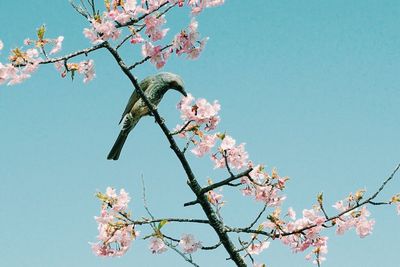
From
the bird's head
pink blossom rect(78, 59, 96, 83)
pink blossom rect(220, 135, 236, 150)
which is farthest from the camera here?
the bird's head

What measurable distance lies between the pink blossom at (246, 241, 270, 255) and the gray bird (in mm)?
1948

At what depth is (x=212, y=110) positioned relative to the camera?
4781 millimetres

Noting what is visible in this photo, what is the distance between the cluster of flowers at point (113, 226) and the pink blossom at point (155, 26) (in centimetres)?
163

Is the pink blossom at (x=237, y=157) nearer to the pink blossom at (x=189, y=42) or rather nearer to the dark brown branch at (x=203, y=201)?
the dark brown branch at (x=203, y=201)

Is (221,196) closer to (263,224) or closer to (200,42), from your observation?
(263,224)

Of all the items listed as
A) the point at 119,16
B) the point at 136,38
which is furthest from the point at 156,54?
the point at 119,16

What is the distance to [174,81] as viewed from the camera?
6.34 m

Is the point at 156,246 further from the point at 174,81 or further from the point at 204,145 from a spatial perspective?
the point at 174,81

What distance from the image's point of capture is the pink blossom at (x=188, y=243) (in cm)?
519

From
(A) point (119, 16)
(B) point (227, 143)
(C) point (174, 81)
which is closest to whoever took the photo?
(A) point (119, 16)

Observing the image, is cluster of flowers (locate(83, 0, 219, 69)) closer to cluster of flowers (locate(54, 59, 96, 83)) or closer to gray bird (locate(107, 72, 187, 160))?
cluster of flowers (locate(54, 59, 96, 83))

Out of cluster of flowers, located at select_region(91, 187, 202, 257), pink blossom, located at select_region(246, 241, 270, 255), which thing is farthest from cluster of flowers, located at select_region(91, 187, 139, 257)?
pink blossom, located at select_region(246, 241, 270, 255)

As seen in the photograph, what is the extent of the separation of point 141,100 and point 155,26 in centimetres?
283

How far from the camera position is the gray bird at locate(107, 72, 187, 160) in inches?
253
